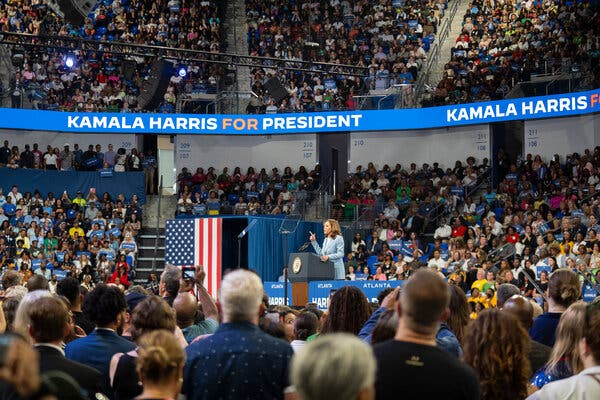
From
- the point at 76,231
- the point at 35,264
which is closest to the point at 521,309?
the point at 35,264

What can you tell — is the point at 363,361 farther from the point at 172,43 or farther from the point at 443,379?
the point at 172,43

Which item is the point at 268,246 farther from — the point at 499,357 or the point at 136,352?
the point at 499,357

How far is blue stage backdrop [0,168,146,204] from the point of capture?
29156 mm

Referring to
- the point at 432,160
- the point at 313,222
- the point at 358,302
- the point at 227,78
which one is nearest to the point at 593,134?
the point at 432,160

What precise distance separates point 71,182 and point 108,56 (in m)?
4.65

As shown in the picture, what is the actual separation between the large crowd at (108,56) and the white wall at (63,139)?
1.97 metres

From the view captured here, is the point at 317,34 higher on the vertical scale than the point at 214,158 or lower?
higher

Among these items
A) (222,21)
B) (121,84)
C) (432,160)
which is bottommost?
(432,160)

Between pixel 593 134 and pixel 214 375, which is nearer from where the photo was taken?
pixel 214 375

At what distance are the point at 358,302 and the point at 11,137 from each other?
27.8 m

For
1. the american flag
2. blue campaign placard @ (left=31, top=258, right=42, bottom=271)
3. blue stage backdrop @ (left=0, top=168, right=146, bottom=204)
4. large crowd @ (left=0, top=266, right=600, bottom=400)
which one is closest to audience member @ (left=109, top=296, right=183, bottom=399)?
large crowd @ (left=0, top=266, right=600, bottom=400)

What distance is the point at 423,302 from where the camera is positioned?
13.3ft

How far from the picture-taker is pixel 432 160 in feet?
105

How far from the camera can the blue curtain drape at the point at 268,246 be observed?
955 inches
